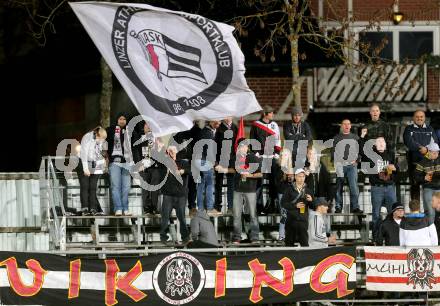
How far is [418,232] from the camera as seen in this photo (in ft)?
60.0

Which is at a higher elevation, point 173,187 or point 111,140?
point 111,140

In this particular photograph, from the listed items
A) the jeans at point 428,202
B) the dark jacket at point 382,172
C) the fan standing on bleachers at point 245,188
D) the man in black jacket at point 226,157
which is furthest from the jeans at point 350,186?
the man in black jacket at point 226,157

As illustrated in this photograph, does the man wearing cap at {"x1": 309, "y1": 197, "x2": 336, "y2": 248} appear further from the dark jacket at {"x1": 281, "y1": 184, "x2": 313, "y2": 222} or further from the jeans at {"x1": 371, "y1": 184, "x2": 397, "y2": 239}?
the jeans at {"x1": 371, "y1": 184, "x2": 397, "y2": 239}

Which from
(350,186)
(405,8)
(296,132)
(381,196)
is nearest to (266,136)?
(296,132)

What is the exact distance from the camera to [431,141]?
20547 mm

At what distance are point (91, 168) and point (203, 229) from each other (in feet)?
10.2

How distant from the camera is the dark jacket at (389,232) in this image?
738 inches

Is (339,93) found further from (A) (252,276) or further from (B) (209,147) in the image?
(A) (252,276)

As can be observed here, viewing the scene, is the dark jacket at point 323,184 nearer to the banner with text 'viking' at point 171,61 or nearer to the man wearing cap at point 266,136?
the man wearing cap at point 266,136

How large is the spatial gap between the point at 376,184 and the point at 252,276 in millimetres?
4010

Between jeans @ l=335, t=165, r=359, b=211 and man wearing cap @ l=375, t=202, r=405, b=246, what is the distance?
1764 millimetres

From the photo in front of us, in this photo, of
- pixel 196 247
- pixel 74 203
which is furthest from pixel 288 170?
pixel 74 203

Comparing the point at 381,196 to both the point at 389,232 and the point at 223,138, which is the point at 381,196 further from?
the point at 223,138

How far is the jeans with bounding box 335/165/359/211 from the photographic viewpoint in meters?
20.8
